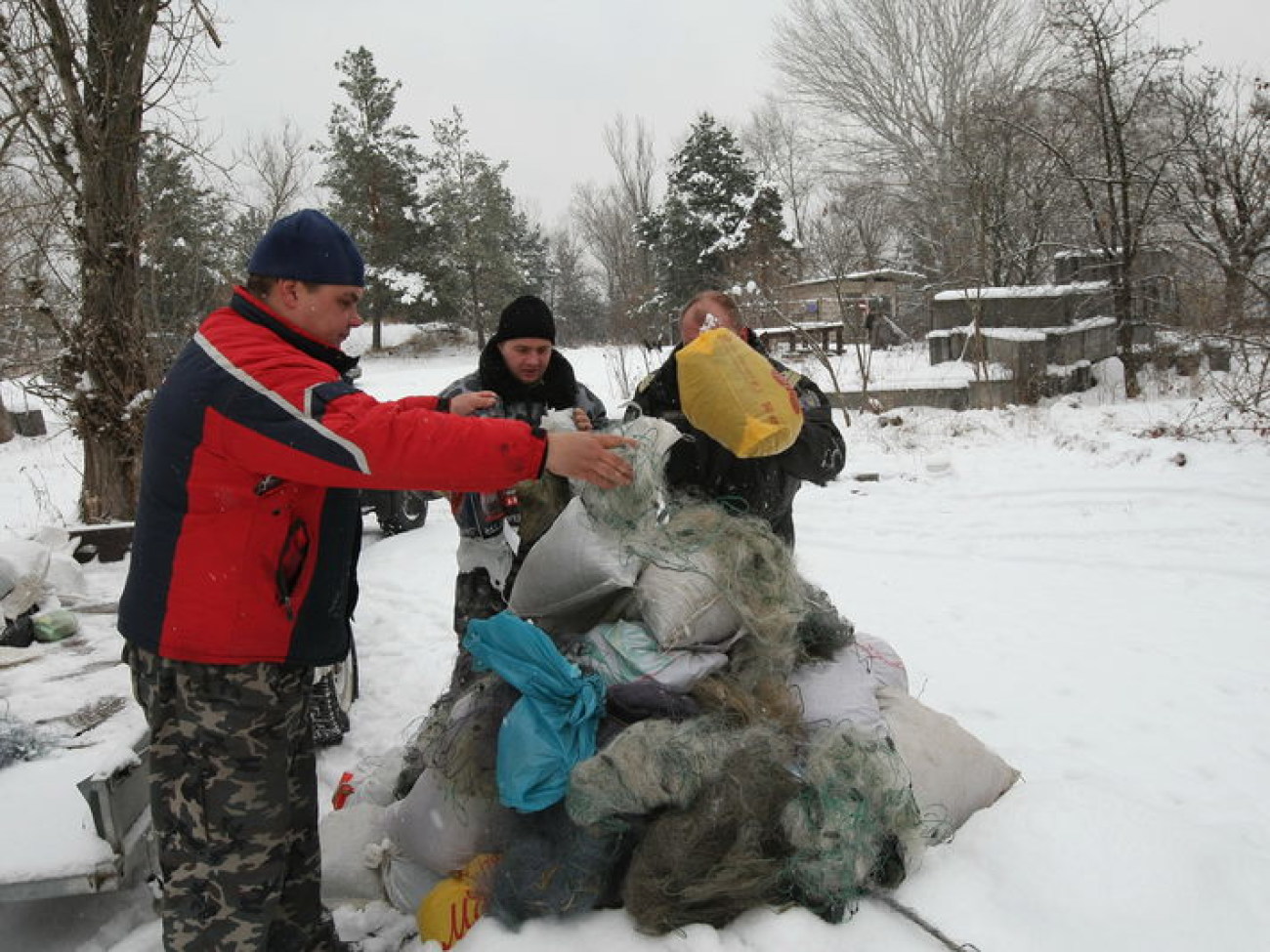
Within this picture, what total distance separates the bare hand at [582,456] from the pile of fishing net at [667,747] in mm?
346

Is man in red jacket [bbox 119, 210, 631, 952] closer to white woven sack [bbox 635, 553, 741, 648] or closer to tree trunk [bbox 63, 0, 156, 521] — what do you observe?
white woven sack [bbox 635, 553, 741, 648]

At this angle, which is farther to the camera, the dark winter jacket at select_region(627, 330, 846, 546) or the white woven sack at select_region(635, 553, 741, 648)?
the dark winter jacket at select_region(627, 330, 846, 546)

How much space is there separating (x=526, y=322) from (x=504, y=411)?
12.1 inches

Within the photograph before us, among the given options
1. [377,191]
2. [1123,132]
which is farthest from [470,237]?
[1123,132]

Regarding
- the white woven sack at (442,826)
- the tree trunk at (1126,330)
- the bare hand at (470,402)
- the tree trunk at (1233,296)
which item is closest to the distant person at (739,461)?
the bare hand at (470,402)

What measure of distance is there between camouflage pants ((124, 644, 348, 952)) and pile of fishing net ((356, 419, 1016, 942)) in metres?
0.43

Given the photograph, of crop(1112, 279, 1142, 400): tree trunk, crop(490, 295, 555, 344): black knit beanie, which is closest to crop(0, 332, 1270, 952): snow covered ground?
crop(490, 295, 555, 344): black knit beanie

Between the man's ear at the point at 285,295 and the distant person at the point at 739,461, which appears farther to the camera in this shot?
the distant person at the point at 739,461

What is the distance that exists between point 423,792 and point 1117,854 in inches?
71.1

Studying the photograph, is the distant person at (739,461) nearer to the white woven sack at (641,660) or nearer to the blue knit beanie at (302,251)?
the white woven sack at (641,660)

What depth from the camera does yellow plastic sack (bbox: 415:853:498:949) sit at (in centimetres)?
198

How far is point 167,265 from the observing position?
10.9 metres

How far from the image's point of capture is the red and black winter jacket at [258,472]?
63.1 inches

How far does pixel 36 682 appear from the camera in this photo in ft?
10.5
